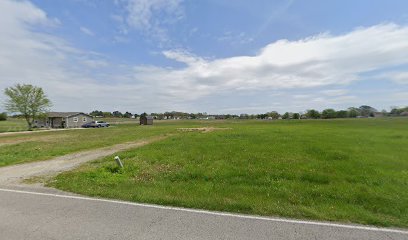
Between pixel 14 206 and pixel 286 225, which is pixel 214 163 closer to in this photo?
pixel 286 225

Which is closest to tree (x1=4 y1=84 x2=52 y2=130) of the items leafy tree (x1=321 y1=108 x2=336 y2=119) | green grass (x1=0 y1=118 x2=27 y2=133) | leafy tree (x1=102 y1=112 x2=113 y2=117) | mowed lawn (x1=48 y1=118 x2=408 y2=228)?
green grass (x1=0 y1=118 x2=27 y2=133)

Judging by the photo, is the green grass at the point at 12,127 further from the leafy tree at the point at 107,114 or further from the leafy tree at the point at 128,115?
the leafy tree at the point at 128,115

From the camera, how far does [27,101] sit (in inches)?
2083

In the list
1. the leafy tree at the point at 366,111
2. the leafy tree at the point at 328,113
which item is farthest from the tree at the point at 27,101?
the leafy tree at the point at 366,111

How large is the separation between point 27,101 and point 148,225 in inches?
2410

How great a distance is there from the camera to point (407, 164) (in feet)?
29.8

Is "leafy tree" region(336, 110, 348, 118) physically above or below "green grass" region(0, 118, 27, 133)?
above

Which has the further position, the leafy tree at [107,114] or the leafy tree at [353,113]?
the leafy tree at [107,114]

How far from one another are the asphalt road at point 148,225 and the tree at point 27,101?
58338mm

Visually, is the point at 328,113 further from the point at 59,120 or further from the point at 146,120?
the point at 59,120

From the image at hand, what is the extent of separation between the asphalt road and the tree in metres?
58.3

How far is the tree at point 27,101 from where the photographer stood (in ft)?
171

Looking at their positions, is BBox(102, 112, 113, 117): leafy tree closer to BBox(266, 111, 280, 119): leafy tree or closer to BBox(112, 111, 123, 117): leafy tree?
BBox(112, 111, 123, 117): leafy tree

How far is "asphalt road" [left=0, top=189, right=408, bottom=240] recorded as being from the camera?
4012 mm
